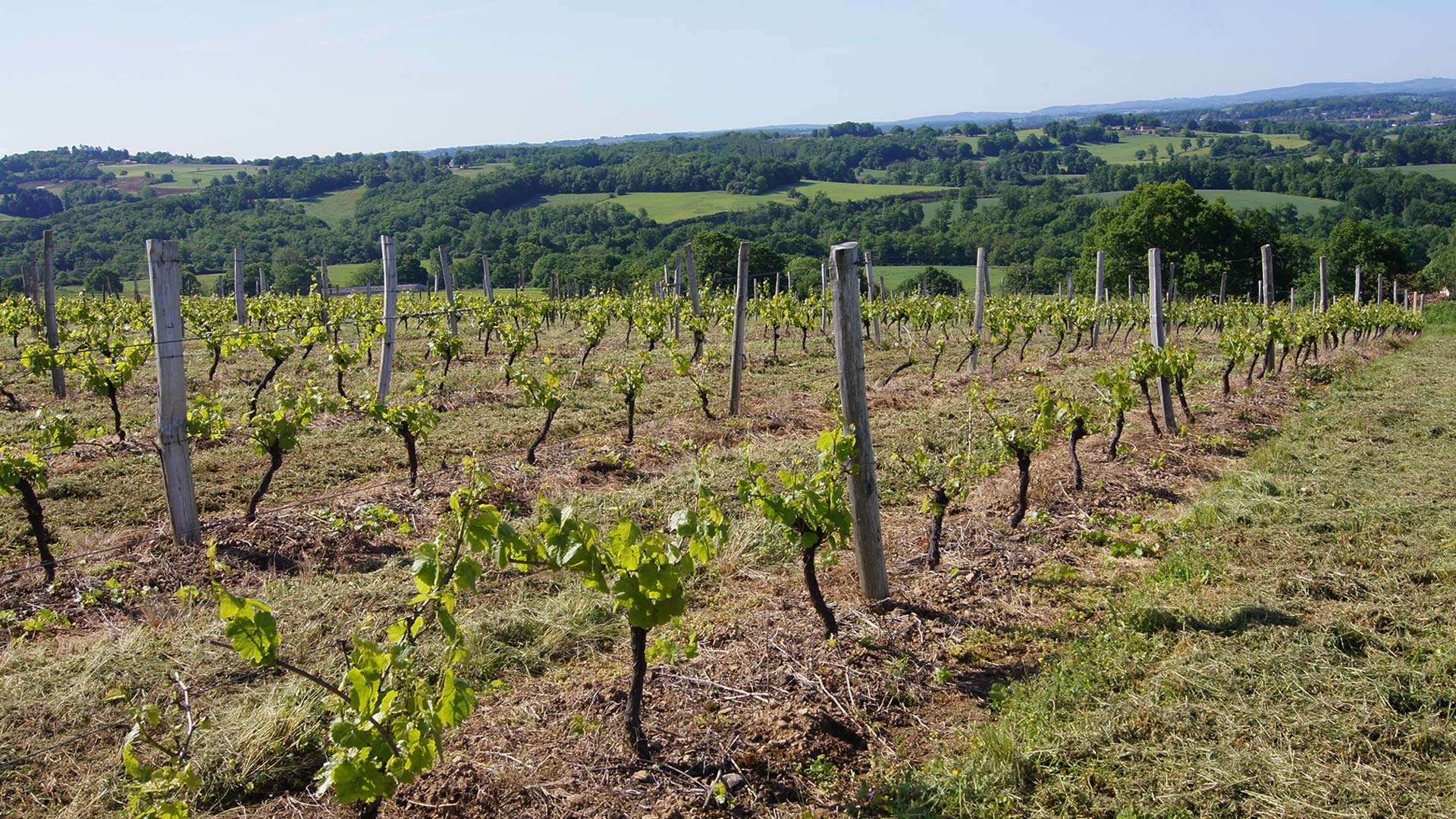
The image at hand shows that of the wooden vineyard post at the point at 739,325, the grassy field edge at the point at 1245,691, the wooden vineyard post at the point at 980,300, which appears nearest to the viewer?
the grassy field edge at the point at 1245,691

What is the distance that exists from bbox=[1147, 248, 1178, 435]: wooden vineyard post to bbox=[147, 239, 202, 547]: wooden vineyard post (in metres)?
10.3

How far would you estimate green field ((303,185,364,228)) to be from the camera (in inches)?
3108

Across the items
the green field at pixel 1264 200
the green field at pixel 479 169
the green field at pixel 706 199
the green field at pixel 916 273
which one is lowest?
the green field at pixel 916 273

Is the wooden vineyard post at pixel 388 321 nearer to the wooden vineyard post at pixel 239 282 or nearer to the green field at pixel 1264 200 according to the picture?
the wooden vineyard post at pixel 239 282

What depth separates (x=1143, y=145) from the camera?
12962cm

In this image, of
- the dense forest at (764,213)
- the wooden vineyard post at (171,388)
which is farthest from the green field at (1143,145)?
the wooden vineyard post at (171,388)

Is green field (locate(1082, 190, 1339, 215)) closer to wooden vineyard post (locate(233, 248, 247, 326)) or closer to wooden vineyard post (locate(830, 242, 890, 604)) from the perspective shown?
wooden vineyard post (locate(233, 248, 247, 326))

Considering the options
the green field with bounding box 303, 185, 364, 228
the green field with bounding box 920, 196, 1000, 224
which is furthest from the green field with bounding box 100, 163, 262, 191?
the green field with bounding box 920, 196, 1000, 224

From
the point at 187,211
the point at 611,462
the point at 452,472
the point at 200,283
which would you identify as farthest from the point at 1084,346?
the point at 187,211

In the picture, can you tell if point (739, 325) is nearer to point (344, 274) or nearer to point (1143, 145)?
point (344, 274)

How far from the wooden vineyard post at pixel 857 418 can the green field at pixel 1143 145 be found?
118m

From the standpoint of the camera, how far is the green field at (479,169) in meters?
99.1

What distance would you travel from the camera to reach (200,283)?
5072cm

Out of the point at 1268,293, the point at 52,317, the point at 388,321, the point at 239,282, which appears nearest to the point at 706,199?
the point at 239,282
